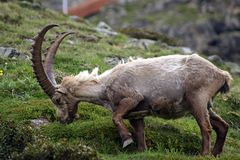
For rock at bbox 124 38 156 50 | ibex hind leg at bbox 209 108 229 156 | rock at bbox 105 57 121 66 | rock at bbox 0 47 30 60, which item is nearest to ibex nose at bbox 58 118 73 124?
ibex hind leg at bbox 209 108 229 156

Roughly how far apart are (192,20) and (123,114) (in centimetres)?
6952

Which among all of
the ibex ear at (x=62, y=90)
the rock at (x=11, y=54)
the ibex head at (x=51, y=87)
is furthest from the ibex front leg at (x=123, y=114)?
the rock at (x=11, y=54)

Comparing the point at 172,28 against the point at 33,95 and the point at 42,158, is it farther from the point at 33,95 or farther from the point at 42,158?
the point at 42,158

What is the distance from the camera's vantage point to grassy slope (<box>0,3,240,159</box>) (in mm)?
14703

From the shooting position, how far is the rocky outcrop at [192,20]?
260 feet

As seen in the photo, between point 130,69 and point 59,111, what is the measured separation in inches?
72.9

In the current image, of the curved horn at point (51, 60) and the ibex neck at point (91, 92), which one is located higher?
the curved horn at point (51, 60)

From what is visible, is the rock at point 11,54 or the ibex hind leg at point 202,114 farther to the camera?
the rock at point 11,54

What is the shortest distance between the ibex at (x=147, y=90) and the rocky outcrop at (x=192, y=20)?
6112 centimetres

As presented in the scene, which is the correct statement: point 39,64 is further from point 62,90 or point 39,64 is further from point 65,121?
point 65,121

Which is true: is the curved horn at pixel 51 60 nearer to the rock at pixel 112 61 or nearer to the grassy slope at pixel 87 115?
the grassy slope at pixel 87 115

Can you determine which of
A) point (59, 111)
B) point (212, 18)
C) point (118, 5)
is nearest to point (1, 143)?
point (59, 111)

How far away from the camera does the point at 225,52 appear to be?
76.9 metres

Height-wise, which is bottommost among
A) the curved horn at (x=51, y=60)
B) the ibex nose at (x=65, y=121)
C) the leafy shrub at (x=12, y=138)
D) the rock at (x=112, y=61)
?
the rock at (x=112, y=61)
